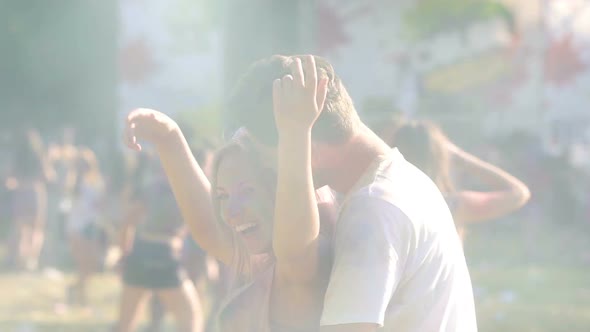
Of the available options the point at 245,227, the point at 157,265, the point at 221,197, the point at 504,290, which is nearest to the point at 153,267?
the point at 157,265

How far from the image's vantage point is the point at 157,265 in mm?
6047

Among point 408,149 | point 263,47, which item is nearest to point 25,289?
point 263,47

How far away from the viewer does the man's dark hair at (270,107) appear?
6.97ft

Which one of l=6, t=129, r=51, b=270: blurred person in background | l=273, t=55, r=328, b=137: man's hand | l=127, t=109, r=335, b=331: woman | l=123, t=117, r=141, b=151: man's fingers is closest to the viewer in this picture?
l=273, t=55, r=328, b=137: man's hand

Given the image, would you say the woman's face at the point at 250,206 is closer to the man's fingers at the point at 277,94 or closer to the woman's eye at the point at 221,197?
the woman's eye at the point at 221,197

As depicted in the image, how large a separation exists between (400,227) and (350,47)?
11063mm

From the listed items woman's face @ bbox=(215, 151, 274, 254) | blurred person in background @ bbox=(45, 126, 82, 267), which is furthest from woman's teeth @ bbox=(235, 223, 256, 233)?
blurred person in background @ bbox=(45, 126, 82, 267)

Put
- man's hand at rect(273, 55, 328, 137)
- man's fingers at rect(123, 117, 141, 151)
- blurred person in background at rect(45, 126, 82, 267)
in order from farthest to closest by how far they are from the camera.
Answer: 1. blurred person in background at rect(45, 126, 82, 267)
2. man's fingers at rect(123, 117, 141, 151)
3. man's hand at rect(273, 55, 328, 137)

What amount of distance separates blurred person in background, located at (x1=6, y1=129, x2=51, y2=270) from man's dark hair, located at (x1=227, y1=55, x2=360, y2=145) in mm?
8491

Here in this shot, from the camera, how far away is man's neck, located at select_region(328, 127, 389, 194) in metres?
2.18

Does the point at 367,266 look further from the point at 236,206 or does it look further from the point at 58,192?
the point at 58,192

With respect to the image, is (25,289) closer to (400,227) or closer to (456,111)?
(456,111)

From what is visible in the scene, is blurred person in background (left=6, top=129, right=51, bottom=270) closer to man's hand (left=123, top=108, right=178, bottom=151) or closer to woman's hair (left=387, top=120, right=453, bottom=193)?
woman's hair (left=387, top=120, right=453, bottom=193)

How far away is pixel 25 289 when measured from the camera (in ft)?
32.5
